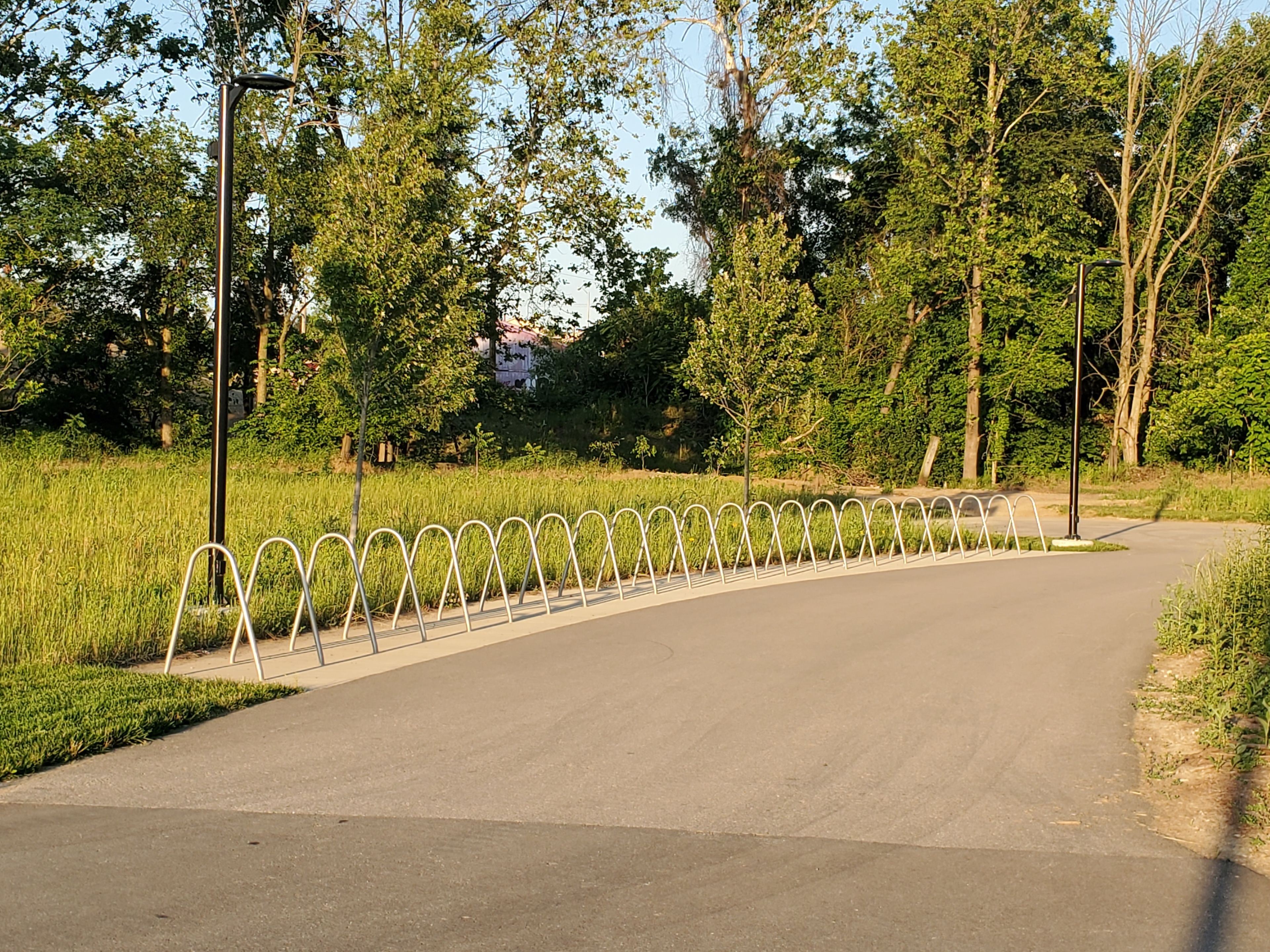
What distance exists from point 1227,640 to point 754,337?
13452 mm

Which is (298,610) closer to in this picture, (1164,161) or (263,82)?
(263,82)

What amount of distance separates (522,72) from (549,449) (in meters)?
10.9

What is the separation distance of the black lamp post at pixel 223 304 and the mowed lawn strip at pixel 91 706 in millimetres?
2456

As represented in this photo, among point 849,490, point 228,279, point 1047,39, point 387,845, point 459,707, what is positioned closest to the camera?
point 387,845

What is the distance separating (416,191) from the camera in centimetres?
1683

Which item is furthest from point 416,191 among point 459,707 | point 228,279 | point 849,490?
point 849,490

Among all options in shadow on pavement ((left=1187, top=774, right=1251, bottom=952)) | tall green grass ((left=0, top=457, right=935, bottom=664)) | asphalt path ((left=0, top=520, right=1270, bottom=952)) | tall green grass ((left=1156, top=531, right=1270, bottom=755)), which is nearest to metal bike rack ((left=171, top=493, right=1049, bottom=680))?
tall green grass ((left=0, top=457, right=935, bottom=664))

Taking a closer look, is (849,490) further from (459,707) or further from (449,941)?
(449,941)

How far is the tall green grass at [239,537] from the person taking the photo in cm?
973

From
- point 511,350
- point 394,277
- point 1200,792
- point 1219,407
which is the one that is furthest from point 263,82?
point 511,350

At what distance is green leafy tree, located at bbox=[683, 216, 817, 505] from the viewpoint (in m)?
22.6

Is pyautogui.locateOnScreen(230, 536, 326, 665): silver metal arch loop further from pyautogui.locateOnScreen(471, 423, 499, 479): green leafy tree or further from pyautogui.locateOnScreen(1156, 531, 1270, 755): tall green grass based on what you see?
pyautogui.locateOnScreen(471, 423, 499, 479): green leafy tree

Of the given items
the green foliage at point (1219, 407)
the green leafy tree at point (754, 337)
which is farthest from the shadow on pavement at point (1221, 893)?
the green foliage at point (1219, 407)

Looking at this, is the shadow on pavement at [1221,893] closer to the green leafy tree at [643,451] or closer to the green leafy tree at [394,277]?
the green leafy tree at [394,277]
